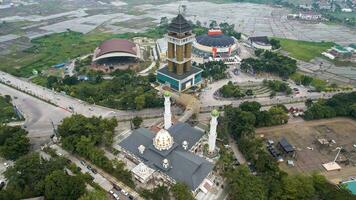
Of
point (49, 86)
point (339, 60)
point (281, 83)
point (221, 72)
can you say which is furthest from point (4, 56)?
point (339, 60)

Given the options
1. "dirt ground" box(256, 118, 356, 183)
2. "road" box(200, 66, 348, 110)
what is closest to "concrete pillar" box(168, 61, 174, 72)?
"road" box(200, 66, 348, 110)

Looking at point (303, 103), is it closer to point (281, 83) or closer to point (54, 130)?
point (281, 83)

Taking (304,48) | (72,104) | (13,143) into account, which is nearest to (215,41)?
(304,48)

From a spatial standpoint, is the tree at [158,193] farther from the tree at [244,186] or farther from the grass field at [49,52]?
the grass field at [49,52]

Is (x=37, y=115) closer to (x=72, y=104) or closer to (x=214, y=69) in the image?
(x=72, y=104)

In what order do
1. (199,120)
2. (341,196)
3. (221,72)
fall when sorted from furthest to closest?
(221,72) < (199,120) < (341,196)

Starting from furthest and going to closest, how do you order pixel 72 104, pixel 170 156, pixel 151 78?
pixel 151 78 < pixel 72 104 < pixel 170 156
